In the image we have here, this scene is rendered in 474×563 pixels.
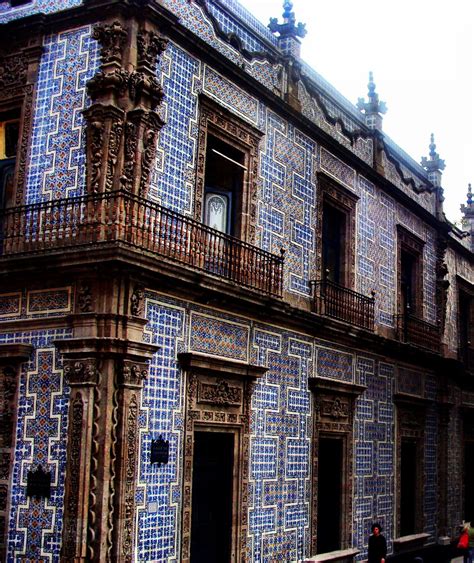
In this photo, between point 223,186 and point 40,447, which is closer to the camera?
point 40,447

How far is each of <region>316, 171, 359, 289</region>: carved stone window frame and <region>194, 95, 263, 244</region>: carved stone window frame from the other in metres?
2.30

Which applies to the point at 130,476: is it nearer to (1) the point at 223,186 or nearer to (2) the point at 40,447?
(2) the point at 40,447

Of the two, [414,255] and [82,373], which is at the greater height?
[414,255]

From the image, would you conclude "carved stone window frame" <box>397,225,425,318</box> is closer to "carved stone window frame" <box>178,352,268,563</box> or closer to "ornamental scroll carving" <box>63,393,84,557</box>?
"carved stone window frame" <box>178,352,268,563</box>

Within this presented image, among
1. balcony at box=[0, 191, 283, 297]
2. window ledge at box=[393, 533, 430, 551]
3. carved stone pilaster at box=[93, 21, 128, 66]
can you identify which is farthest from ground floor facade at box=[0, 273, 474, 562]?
carved stone pilaster at box=[93, 21, 128, 66]

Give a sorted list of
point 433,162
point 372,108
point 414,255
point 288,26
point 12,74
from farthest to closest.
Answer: point 433,162 < point 414,255 < point 372,108 < point 288,26 < point 12,74

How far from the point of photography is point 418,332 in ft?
61.4

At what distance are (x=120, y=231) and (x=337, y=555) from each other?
24.5 feet

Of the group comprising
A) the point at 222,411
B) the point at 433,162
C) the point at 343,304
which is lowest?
the point at 222,411

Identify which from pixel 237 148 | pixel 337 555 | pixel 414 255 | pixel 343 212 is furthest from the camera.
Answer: pixel 414 255

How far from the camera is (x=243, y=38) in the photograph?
519 inches

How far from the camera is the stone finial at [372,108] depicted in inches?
704

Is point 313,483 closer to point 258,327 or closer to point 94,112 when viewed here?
point 258,327

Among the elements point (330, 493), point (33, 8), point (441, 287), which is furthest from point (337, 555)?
point (33, 8)
